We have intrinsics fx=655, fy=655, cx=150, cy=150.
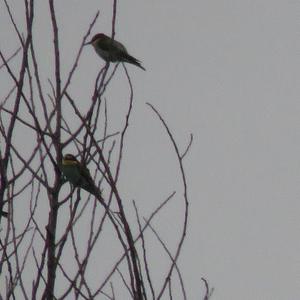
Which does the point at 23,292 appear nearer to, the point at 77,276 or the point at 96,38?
the point at 77,276

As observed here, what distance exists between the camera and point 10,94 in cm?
354

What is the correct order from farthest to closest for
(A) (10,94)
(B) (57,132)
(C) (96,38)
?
(C) (96,38), (A) (10,94), (B) (57,132)

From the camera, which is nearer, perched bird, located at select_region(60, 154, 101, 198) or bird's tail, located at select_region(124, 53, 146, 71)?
perched bird, located at select_region(60, 154, 101, 198)

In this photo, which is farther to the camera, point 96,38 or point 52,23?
point 96,38

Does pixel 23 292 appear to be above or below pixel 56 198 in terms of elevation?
below

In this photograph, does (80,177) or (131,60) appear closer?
(80,177)

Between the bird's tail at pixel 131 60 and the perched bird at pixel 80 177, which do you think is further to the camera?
the bird's tail at pixel 131 60

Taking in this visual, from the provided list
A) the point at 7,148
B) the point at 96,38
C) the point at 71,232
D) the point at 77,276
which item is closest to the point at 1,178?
the point at 7,148

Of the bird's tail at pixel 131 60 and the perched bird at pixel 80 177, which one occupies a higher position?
the bird's tail at pixel 131 60

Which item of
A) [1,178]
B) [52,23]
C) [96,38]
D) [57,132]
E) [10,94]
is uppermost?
[96,38]

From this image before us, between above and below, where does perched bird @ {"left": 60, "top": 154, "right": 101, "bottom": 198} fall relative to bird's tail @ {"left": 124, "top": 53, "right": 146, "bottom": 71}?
below

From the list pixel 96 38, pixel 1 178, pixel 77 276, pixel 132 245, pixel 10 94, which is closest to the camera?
pixel 132 245

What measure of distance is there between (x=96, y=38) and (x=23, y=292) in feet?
19.2

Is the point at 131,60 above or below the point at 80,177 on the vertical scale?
above
